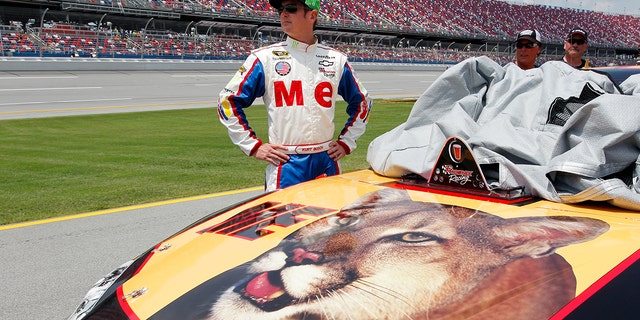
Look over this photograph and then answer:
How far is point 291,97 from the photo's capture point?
10.4 ft

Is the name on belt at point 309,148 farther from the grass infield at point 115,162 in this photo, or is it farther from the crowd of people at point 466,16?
the crowd of people at point 466,16

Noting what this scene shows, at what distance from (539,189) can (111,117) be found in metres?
13.8

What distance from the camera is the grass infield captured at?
605 cm

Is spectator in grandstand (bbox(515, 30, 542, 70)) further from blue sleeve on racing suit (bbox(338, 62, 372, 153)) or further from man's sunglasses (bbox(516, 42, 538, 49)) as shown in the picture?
blue sleeve on racing suit (bbox(338, 62, 372, 153))

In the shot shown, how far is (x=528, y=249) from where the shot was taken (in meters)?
1.60

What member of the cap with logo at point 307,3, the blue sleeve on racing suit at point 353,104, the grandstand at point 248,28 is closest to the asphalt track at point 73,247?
the blue sleeve on racing suit at point 353,104

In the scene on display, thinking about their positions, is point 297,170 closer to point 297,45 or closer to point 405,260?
point 297,45

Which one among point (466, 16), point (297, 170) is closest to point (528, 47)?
point (297, 170)

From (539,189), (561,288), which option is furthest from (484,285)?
(539,189)

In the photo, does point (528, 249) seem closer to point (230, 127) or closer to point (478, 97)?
point (478, 97)

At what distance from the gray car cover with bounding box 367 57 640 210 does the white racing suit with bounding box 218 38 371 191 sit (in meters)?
0.55

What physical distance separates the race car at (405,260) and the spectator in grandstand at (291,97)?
38.3 inches

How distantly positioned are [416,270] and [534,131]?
115 centimetres

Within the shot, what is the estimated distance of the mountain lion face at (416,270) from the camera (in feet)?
4.56
